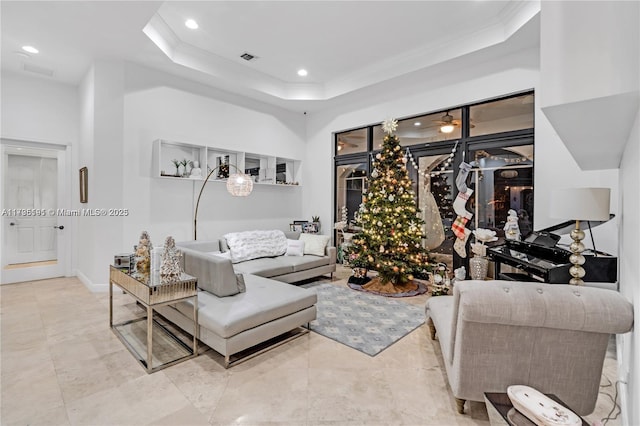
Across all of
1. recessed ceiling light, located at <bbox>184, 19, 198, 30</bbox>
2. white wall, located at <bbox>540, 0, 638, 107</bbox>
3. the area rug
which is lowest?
the area rug

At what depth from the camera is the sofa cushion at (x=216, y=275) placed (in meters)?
2.85

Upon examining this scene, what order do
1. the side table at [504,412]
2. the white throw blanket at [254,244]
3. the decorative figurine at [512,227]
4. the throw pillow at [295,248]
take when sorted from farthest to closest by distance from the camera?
the throw pillow at [295,248]
the white throw blanket at [254,244]
the decorative figurine at [512,227]
the side table at [504,412]

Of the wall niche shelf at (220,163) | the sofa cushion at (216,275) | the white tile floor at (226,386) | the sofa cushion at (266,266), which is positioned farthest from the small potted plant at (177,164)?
the white tile floor at (226,386)

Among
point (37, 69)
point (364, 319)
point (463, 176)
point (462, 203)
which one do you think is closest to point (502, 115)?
point (463, 176)

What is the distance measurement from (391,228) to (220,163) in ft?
10.3

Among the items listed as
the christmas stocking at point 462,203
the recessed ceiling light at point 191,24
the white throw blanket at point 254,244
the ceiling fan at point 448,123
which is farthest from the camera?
the ceiling fan at point 448,123

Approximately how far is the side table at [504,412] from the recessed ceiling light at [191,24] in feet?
15.8

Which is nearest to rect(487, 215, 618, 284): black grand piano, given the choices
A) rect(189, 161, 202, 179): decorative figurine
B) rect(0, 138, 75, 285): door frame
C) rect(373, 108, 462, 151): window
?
rect(373, 108, 462, 151): window

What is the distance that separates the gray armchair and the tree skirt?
2648 mm

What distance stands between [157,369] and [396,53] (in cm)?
505

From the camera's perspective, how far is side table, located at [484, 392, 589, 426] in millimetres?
1363

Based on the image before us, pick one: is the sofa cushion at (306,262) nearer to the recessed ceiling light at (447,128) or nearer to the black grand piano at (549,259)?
the black grand piano at (549,259)

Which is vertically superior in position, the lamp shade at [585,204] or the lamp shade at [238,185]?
the lamp shade at [238,185]

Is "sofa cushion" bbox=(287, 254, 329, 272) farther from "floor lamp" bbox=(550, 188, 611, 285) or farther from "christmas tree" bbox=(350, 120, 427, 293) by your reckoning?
"floor lamp" bbox=(550, 188, 611, 285)
